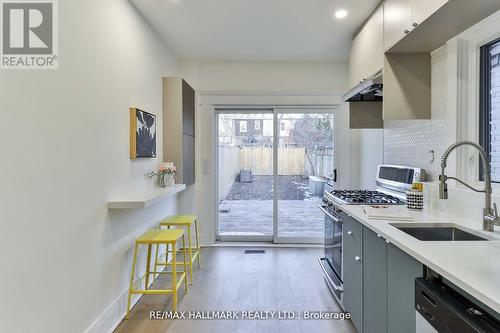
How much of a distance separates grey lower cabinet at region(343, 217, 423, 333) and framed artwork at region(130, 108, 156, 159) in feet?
6.40

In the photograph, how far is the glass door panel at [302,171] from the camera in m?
4.41

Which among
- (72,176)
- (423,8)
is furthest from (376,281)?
(72,176)

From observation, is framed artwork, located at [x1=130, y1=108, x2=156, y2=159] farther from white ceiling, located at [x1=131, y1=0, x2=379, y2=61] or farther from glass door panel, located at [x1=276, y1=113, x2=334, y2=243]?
glass door panel, located at [x1=276, y1=113, x2=334, y2=243]

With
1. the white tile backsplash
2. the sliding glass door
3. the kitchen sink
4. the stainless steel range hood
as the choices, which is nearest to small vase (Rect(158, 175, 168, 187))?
the sliding glass door

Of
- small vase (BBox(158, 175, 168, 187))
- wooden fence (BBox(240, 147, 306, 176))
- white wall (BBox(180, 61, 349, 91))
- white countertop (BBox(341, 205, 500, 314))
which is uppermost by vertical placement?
white wall (BBox(180, 61, 349, 91))

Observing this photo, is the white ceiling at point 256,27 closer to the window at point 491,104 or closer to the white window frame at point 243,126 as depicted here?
the white window frame at point 243,126

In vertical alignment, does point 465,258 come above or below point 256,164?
below

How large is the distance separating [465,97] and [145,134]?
2.70 meters

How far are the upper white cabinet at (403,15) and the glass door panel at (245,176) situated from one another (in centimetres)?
229

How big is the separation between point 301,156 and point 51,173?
339 centimetres

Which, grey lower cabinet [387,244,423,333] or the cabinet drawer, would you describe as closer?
grey lower cabinet [387,244,423,333]

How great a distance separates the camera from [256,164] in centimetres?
455

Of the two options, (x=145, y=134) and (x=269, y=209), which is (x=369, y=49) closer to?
(x=145, y=134)

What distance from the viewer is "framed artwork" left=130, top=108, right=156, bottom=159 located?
269cm
